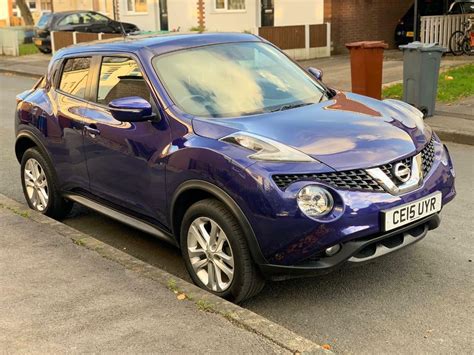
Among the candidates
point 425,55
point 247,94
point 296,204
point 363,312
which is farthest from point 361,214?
point 425,55

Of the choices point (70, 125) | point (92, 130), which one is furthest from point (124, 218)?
point (70, 125)

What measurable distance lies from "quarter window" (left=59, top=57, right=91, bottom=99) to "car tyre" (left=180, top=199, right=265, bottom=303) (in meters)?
1.76

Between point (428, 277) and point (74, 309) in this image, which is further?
point (428, 277)

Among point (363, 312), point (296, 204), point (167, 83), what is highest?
point (167, 83)

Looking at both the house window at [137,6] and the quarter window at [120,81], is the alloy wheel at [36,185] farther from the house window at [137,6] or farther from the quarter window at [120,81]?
the house window at [137,6]

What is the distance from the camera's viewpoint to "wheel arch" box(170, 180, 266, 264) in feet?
12.1

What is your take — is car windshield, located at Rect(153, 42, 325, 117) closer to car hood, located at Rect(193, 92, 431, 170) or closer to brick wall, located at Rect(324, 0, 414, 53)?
car hood, located at Rect(193, 92, 431, 170)

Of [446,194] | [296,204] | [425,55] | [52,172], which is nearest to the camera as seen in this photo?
[296,204]

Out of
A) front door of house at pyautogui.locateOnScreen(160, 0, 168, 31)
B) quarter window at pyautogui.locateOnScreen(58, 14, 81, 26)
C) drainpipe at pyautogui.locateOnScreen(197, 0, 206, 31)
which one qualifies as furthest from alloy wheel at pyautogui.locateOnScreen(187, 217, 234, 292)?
front door of house at pyautogui.locateOnScreen(160, 0, 168, 31)

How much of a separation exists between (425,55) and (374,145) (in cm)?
648

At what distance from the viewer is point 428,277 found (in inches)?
170

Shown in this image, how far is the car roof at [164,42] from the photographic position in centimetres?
474

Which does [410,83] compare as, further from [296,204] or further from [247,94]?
[296,204]

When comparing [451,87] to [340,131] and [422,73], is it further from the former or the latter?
[340,131]
